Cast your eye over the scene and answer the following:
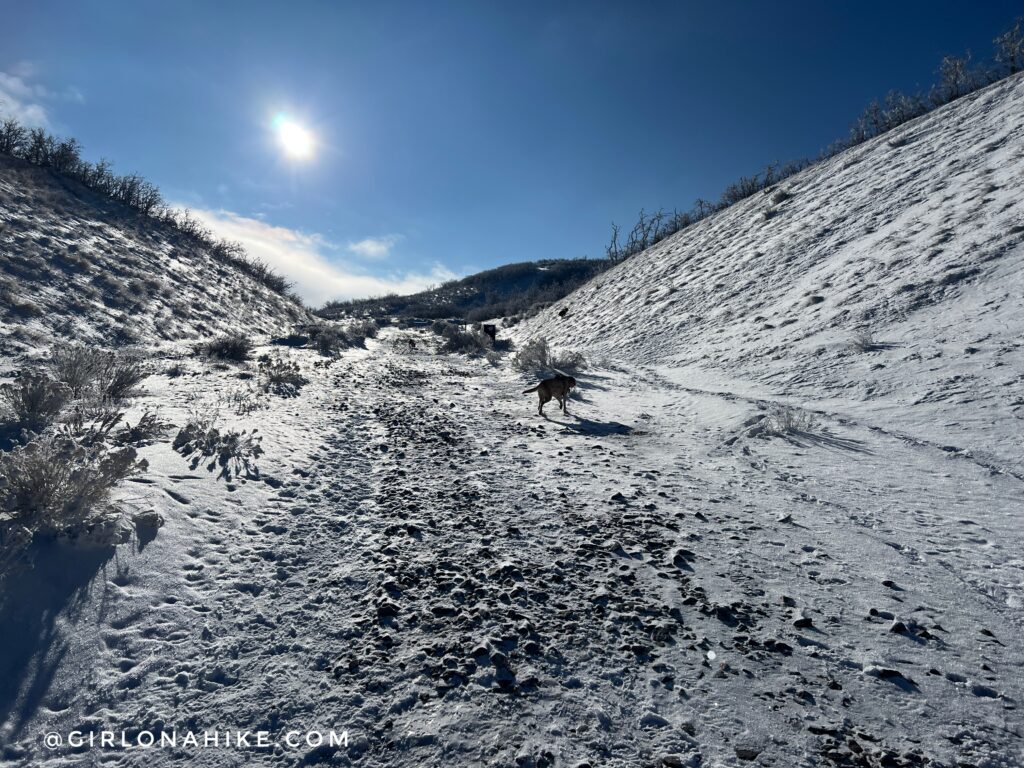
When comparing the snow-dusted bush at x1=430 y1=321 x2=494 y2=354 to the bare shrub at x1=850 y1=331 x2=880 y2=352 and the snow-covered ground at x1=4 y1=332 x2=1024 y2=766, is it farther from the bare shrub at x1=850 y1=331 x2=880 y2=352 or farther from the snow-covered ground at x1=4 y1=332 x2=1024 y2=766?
the snow-covered ground at x1=4 y1=332 x2=1024 y2=766

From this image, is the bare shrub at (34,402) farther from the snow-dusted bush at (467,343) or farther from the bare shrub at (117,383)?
the snow-dusted bush at (467,343)

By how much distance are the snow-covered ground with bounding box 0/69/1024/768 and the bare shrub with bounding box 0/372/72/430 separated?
164 centimetres

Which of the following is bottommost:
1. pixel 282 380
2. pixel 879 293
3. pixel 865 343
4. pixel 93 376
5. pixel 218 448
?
pixel 218 448

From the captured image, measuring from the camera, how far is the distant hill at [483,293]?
181 ft

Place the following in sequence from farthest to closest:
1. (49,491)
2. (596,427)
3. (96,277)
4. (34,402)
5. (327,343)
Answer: (327,343)
(96,277)
(596,427)
(34,402)
(49,491)

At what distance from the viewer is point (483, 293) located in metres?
79.8

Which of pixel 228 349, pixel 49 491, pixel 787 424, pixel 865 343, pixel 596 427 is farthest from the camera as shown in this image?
pixel 228 349

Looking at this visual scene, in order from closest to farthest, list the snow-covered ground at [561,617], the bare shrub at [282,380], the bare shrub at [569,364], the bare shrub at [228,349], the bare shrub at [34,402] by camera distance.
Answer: the snow-covered ground at [561,617]
the bare shrub at [34,402]
the bare shrub at [282,380]
the bare shrub at [228,349]
the bare shrub at [569,364]

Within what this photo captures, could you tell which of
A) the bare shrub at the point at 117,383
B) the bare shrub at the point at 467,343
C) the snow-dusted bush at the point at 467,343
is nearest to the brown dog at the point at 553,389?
the bare shrub at the point at 117,383

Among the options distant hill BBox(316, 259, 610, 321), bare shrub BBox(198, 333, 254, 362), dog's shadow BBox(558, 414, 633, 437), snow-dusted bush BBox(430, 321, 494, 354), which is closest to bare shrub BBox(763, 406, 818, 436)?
dog's shadow BBox(558, 414, 633, 437)

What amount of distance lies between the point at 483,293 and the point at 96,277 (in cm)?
6510

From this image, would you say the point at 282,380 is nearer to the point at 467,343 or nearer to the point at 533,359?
the point at 533,359

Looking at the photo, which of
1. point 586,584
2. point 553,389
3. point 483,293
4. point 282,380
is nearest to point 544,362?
point 553,389

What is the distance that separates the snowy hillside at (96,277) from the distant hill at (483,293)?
26.6 metres
